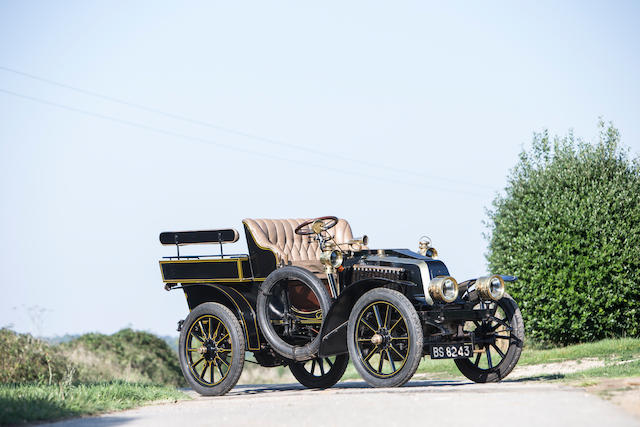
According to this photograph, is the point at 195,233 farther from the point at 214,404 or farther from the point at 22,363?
the point at 22,363

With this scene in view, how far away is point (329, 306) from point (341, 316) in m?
0.20

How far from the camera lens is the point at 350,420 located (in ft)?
22.6

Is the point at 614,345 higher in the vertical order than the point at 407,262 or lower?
lower

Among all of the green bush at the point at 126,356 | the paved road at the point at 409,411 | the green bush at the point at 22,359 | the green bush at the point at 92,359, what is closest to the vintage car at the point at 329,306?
the paved road at the point at 409,411

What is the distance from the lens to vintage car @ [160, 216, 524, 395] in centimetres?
937

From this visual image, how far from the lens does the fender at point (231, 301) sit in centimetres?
1094

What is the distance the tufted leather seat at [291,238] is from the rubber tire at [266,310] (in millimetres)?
610

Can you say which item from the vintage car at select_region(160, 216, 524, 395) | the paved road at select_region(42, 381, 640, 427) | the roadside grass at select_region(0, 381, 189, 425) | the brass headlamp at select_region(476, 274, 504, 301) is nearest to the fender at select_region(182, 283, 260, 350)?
the vintage car at select_region(160, 216, 524, 395)

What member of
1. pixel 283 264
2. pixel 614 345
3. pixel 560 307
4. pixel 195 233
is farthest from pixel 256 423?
pixel 560 307

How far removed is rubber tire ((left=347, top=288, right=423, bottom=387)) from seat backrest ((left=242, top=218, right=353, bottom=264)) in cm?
197

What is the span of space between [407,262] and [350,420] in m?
3.15

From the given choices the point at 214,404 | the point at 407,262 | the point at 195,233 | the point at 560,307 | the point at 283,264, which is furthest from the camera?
the point at 560,307

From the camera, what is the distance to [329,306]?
990 cm

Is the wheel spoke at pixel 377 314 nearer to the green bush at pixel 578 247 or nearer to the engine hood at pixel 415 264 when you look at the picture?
the engine hood at pixel 415 264
